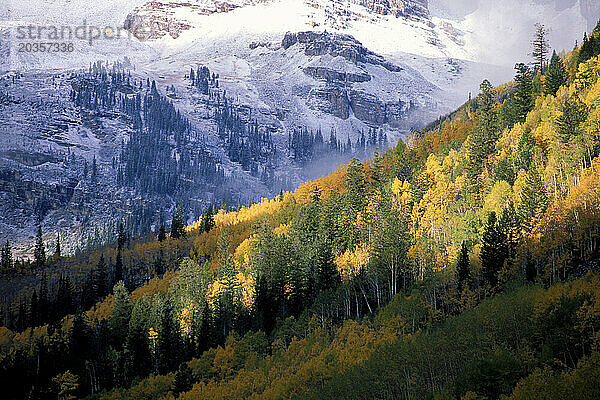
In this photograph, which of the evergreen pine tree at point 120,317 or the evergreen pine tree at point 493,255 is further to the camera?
the evergreen pine tree at point 120,317

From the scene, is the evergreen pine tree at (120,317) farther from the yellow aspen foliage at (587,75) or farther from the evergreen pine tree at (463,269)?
the yellow aspen foliage at (587,75)

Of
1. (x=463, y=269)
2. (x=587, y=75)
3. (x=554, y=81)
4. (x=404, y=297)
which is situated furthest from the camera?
(x=554, y=81)

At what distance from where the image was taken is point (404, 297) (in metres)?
75.4

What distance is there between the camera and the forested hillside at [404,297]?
5400 centimetres

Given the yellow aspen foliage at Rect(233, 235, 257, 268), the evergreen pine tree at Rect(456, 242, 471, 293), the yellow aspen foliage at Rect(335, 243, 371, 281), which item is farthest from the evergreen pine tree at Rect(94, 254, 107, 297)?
the evergreen pine tree at Rect(456, 242, 471, 293)

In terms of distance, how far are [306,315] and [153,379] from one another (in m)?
27.7

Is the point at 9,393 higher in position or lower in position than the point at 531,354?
lower

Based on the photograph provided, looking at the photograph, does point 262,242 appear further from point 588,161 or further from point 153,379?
point 588,161

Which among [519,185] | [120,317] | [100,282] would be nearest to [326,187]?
[120,317]

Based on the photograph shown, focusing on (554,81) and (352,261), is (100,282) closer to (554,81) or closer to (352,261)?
(352,261)

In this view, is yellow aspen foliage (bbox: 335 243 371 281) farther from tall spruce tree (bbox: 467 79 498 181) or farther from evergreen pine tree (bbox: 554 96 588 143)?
evergreen pine tree (bbox: 554 96 588 143)

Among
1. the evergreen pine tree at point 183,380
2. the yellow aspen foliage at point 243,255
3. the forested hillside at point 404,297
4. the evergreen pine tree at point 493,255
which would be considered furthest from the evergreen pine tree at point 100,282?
the evergreen pine tree at point 493,255

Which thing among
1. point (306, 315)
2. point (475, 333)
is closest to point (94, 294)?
point (306, 315)

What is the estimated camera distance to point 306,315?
3351 inches
